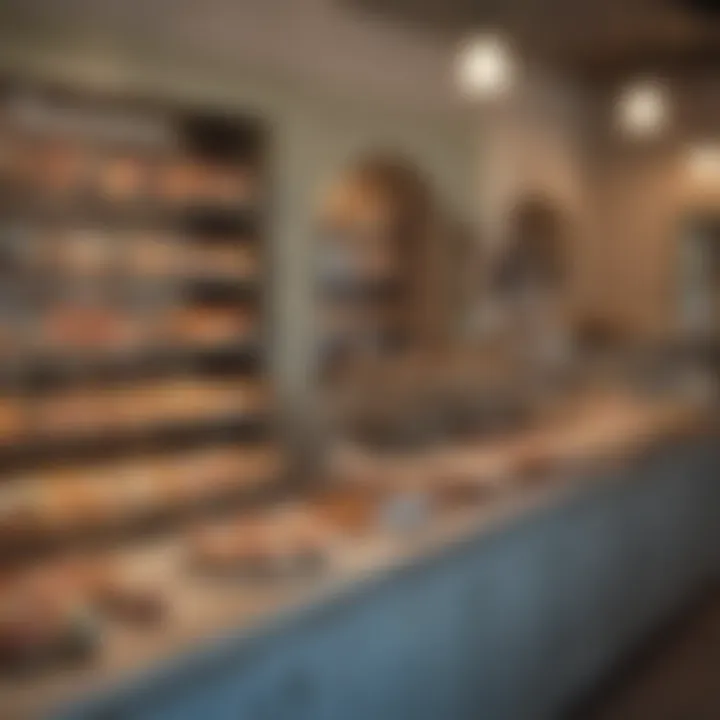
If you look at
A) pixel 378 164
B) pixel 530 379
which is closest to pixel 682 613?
pixel 530 379

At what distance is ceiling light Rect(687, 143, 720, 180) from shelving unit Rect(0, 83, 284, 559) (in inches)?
157

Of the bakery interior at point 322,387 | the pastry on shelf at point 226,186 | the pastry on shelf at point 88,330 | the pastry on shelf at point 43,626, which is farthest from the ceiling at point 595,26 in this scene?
the pastry on shelf at point 43,626

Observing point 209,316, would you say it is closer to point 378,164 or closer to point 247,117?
point 247,117

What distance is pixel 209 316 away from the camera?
511cm

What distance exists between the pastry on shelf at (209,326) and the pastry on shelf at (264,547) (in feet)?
6.58

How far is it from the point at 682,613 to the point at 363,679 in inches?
110

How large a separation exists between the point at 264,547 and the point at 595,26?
4108 mm

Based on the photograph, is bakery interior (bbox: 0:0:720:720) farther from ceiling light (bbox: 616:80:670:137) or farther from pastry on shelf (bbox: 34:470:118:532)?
ceiling light (bbox: 616:80:670:137)

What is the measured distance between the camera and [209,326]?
504 cm

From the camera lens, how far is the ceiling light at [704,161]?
788 cm

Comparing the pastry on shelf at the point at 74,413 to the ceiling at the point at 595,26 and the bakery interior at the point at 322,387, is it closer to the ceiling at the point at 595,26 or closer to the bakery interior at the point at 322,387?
the bakery interior at the point at 322,387

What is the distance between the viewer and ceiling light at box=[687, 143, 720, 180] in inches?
310

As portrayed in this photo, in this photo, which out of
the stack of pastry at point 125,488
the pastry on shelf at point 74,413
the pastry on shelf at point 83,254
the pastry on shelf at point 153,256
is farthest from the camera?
the pastry on shelf at point 153,256

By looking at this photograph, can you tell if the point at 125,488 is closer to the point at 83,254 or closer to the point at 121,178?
the point at 83,254
